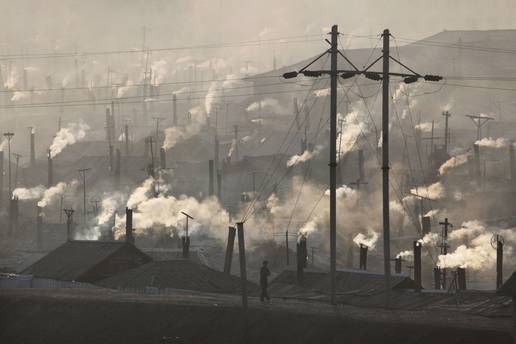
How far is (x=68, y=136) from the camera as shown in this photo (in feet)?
570

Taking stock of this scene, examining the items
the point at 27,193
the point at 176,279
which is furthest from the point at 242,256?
the point at 27,193

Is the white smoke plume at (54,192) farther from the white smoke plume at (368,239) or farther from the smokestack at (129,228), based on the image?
the white smoke plume at (368,239)

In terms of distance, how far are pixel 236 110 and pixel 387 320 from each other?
152190 millimetres

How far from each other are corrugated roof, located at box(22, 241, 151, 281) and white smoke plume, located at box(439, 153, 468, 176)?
5546 cm

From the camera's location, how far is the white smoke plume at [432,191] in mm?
110625

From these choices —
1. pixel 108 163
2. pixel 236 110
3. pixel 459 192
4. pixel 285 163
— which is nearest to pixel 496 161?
pixel 459 192

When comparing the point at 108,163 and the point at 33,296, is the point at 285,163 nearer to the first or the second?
the point at 108,163

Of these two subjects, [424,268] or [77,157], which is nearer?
[424,268]

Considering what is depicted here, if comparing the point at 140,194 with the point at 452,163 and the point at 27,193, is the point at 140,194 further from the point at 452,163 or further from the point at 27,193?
the point at 452,163

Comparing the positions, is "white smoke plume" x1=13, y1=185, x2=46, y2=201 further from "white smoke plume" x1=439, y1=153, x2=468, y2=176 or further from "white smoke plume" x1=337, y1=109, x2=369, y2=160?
"white smoke plume" x1=439, y1=153, x2=468, y2=176

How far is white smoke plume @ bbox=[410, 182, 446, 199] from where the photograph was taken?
363 feet

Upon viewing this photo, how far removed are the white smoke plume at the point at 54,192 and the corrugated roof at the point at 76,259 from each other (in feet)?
186

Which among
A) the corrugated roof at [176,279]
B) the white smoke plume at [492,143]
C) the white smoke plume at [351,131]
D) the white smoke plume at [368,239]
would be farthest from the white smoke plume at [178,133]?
the corrugated roof at [176,279]

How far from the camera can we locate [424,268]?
90.2 meters
